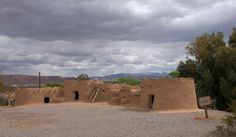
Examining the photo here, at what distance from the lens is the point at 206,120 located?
21.2 m

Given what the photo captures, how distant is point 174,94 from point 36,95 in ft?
62.9

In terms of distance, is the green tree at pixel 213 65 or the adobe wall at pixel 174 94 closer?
the adobe wall at pixel 174 94

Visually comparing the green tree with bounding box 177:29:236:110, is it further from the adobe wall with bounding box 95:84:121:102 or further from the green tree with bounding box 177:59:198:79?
the adobe wall with bounding box 95:84:121:102

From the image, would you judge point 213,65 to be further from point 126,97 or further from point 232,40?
point 126,97

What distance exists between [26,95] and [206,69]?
19.5m

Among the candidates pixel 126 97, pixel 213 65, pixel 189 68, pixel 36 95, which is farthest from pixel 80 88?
pixel 213 65

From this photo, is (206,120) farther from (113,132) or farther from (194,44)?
(194,44)

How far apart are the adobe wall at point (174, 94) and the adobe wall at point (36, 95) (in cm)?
1581

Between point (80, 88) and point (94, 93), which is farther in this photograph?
point (80, 88)

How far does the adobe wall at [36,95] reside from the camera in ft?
136

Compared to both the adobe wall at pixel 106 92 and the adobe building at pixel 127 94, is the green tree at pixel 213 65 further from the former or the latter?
the adobe wall at pixel 106 92

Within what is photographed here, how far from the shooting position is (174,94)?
28.2 meters

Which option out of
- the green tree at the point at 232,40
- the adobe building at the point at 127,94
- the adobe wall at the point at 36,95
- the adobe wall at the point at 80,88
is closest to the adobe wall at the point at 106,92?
the adobe building at the point at 127,94

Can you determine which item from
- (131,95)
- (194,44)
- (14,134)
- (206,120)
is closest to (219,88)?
(194,44)
